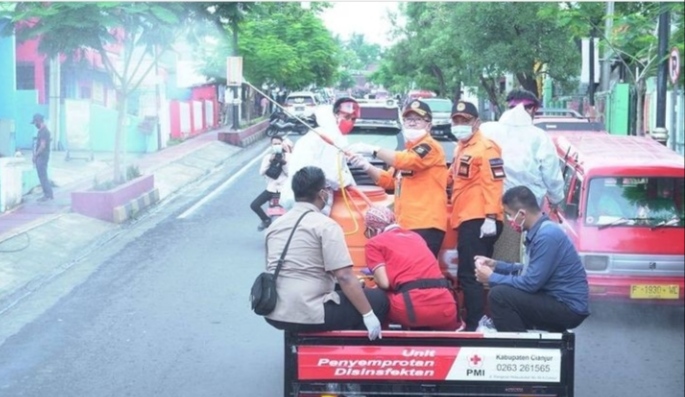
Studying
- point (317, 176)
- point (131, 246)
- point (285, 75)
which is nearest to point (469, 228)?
point (317, 176)

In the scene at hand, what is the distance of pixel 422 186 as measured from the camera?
7145 mm

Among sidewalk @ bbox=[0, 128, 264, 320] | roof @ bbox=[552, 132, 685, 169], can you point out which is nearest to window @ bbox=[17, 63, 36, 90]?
sidewalk @ bbox=[0, 128, 264, 320]

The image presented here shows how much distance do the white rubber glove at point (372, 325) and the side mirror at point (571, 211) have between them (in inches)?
202

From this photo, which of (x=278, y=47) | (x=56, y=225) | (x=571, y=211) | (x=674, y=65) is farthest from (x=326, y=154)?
(x=278, y=47)

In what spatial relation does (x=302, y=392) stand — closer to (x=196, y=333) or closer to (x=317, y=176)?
(x=317, y=176)

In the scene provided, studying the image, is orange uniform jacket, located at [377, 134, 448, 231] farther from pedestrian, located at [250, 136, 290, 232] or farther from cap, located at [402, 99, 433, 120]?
pedestrian, located at [250, 136, 290, 232]

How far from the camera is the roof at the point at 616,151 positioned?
319 inches

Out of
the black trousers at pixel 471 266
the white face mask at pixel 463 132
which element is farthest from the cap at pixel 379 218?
the white face mask at pixel 463 132

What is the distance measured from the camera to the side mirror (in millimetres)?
10753

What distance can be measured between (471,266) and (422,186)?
604 mm

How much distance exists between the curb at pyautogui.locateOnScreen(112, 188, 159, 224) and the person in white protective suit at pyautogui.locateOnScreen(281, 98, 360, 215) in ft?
34.6

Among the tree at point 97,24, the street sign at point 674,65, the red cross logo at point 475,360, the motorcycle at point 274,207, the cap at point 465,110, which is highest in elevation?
the tree at point 97,24

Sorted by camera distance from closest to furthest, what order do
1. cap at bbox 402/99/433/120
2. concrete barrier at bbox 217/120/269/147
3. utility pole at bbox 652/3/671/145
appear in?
utility pole at bbox 652/3/671/145
cap at bbox 402/99/433/120
concrete barrier at bbox 217/120/269/147

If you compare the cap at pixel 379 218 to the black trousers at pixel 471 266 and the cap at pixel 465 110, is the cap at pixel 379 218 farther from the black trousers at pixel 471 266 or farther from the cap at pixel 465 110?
the cap at pixel 465 110
